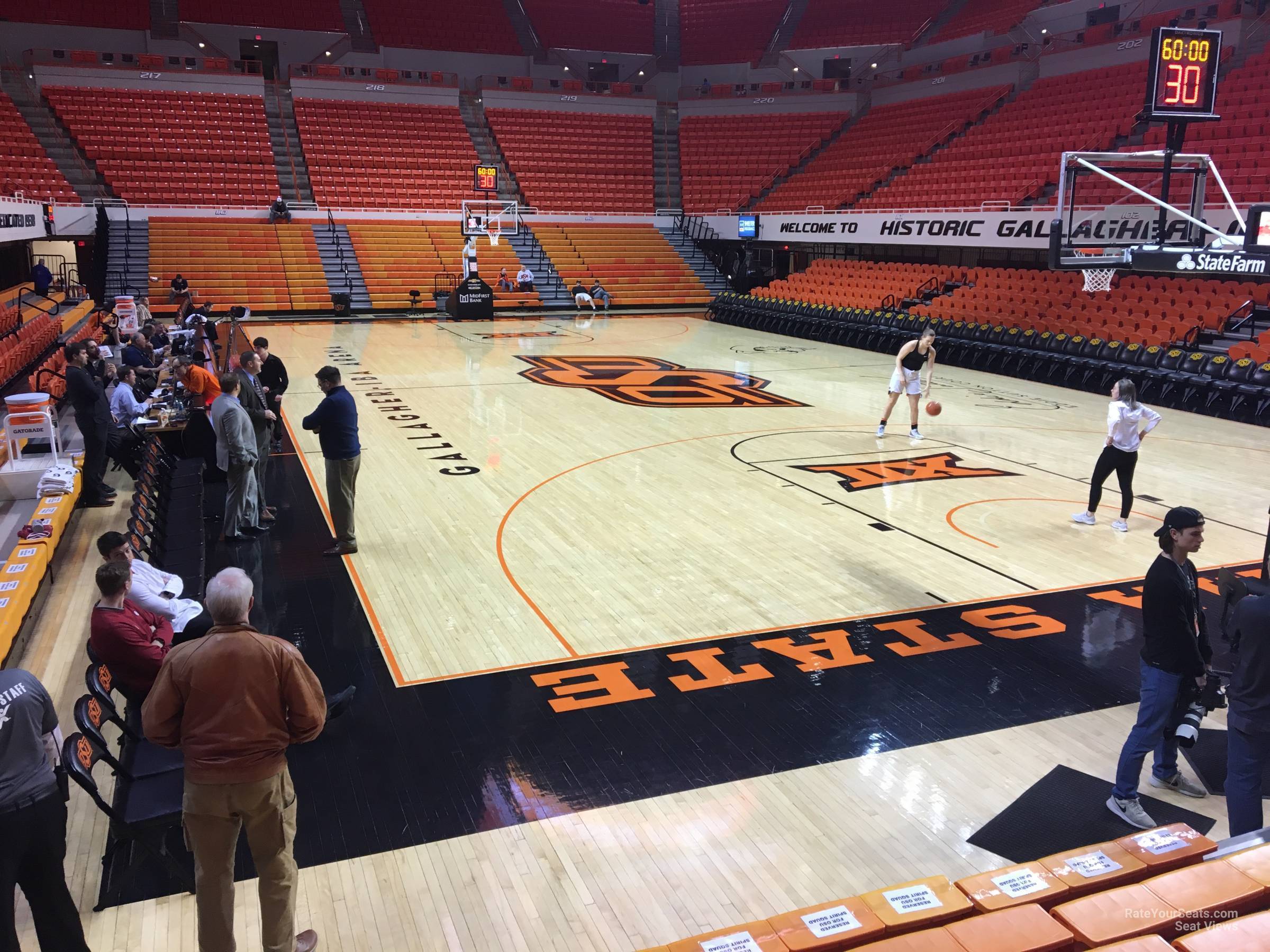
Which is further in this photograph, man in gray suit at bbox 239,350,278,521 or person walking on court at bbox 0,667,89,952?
man in gray suit at bbox 239,350,278,521

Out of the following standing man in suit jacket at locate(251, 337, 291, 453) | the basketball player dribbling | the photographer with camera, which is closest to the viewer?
the photographer with camera

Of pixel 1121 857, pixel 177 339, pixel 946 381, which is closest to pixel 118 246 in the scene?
pixel 177 339

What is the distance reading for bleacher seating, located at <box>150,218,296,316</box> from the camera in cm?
2830

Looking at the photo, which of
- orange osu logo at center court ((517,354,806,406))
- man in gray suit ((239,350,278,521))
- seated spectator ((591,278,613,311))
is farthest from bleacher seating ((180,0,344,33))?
man in gray suit ((239,350,278,521))

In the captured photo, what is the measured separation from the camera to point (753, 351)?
23.0m

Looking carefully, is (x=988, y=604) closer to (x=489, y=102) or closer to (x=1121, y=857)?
(x=1121, y=857)

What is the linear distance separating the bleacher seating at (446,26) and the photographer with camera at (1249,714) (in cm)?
4035

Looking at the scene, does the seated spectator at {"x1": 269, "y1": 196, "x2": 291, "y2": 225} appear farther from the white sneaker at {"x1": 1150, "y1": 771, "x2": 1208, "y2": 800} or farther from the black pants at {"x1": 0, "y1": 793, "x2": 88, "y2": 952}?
the white sneaker at {"x1": 1150, "y1": 771, "x2": 1208, "y2": 800}

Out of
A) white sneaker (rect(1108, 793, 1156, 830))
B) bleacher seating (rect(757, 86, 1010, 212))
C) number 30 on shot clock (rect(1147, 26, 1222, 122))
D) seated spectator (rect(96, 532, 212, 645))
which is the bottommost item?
white sneaker (rect(1108, 793, 1156, 830))

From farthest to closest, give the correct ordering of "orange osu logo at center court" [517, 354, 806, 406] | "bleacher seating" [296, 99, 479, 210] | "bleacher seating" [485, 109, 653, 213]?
"bleacher seating" [485, 109, 653, 213]
"bleacher seating" [296, 99, 479, 210]
"orange osu logo at center court" [517, 354, 806, 406]

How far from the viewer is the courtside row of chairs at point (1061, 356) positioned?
52.0 ft

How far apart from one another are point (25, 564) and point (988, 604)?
290 inches

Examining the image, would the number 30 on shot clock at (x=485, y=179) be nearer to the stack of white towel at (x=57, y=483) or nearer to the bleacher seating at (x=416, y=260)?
the bleacher seating at (x=416, y=260)

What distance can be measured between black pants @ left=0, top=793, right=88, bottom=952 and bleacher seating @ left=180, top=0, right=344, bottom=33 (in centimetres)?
3953
